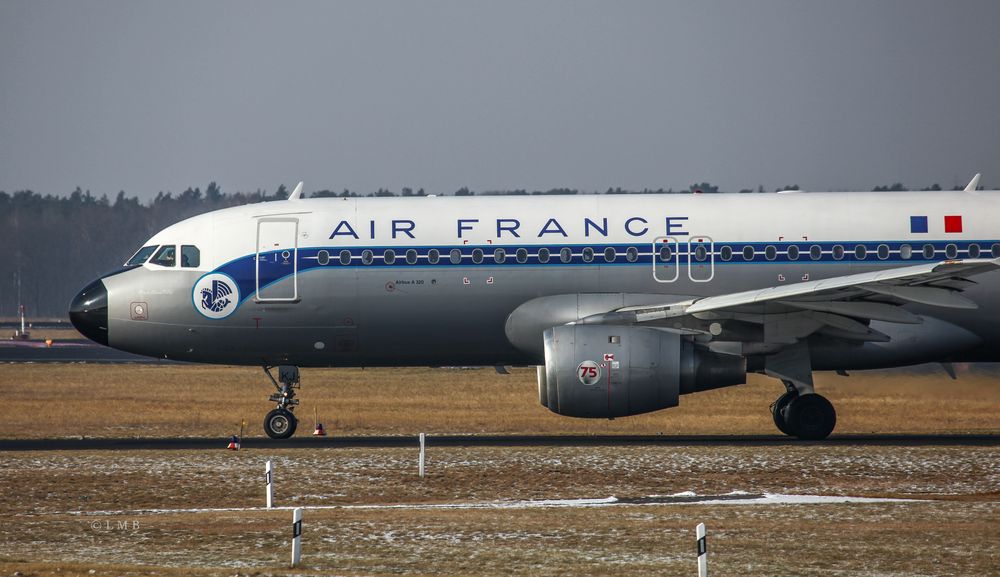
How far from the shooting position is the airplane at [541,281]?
2659cm

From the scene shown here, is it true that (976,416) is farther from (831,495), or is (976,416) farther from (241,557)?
(241,557)

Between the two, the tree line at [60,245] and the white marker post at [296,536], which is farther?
the tree line at [60,245]

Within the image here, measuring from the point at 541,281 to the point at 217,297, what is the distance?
6.52 meters

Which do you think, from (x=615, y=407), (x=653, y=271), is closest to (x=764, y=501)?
(x=615, y=407)

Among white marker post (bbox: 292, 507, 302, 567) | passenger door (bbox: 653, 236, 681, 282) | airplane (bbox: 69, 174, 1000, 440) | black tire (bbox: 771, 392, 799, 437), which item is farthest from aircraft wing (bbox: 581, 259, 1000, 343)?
white marker post (bbox: 292, 507, 302, 567)

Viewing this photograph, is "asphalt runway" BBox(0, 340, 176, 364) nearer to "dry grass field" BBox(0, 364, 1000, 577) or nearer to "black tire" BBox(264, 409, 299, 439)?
"dry grass field" BBox(0, 364, 1000, 577)

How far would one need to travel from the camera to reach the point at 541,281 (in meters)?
27.1

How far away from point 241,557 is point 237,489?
6.28 meters

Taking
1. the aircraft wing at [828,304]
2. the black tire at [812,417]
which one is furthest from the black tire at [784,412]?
the aircraft wing at [828,304]

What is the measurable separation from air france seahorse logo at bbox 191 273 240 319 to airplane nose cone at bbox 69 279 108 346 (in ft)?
6.05

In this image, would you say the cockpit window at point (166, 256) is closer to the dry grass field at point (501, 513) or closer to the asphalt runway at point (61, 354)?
the dry grass field at point (501, 513)

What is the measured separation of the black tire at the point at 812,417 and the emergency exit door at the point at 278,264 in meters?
10.1

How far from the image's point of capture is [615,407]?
2503 cm

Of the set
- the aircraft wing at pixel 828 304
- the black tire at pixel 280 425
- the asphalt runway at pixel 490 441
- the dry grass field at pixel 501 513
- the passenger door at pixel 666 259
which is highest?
the passenger door at pixel 666 259
